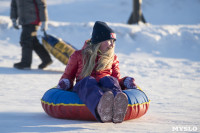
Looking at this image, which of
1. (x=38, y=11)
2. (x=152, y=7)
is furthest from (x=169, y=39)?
(x=152, y=7)

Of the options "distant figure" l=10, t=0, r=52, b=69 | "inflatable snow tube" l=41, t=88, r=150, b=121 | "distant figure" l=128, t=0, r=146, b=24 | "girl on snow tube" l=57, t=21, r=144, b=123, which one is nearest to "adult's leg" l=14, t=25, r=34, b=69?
"distant figure" l=10, t=0, r=52, b=69

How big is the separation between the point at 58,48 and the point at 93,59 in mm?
3318

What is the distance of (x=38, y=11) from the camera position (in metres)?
6.55

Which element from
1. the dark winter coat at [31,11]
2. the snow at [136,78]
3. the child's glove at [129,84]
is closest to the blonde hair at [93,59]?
the child's glove at [129,84]

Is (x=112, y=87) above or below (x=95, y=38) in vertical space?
below

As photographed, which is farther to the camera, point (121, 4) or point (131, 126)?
point (121, 4)

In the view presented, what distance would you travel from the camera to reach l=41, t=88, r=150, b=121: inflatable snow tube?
3016mm

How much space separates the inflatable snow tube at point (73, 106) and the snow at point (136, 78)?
7cm

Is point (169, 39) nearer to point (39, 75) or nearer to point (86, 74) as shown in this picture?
point (39, 75)

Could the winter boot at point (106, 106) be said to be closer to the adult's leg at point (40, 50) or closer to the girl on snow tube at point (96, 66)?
the girl on snow tube at point (96, 66)

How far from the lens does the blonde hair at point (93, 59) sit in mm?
3365

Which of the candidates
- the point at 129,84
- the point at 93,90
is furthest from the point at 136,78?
the point at 93,90

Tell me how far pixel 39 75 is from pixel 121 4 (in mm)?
15168

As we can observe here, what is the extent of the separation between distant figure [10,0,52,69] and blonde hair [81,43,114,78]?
10.8ft
